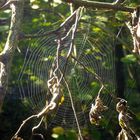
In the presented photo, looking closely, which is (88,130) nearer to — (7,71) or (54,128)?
(54,128)

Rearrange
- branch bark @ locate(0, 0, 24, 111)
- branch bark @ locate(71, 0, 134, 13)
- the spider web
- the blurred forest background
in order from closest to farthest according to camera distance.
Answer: branch bark @ locate(0, 0, 24, 111) < branch bark @ locate(71, 0, 134, 13) < the spider web < the blurred forest background

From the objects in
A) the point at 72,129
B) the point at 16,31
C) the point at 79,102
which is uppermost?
the point at 16,31

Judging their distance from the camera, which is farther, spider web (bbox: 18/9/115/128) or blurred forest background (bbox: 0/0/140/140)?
blurred forest background (bbox: 0/0/140/140)

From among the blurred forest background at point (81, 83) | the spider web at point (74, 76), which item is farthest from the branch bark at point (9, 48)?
the blurred forest background at point (81, 83)

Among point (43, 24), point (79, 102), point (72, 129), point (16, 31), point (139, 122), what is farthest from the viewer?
point (139, 122)

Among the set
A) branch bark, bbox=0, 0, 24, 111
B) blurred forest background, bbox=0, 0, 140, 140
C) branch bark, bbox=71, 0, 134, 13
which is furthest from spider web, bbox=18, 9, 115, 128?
branch bark, bbox=0, 0, 24, 111

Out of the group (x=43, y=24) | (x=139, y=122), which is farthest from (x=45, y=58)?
(x=139, y=122)

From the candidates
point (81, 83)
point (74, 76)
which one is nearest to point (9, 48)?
point (74, 76)

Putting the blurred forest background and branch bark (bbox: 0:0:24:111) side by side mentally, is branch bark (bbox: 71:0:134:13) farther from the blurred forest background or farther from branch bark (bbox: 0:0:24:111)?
the blurred forest background

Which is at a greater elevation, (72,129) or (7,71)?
(7,71)

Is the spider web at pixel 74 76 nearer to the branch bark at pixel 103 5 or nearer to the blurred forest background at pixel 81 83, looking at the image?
the blurred forest background at pixel 81 83
